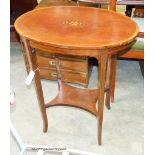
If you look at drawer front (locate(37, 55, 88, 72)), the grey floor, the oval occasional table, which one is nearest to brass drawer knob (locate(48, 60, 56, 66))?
drawer front (locate(37, 55, 88, 72))

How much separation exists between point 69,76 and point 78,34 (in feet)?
2.82

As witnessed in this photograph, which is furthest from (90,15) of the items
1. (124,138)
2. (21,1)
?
(21,1)

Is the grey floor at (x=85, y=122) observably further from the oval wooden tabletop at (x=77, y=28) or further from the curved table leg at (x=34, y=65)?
the oval wooden tabletop at (x=77, y=28)

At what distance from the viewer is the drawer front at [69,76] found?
83.1 inches

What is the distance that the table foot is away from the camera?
1812mm

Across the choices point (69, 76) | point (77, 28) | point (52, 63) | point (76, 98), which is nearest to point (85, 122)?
point (76, 98)

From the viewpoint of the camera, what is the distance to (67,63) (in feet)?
6.84

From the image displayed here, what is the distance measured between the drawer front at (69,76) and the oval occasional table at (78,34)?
0.40 metres

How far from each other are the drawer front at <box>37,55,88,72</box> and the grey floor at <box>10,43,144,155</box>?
18 centimetres

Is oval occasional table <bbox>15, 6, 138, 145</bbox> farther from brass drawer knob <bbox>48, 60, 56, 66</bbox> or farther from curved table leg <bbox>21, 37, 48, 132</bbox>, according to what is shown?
brass drawer knob <bbox>48, 60, 56, 66</bbox>

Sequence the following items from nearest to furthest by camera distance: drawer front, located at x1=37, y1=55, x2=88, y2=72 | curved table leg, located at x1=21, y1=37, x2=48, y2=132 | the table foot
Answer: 1. curved table leg, located at x1=21, y1=37, x2=48, y2=132
2. the table foot
3. drawer front, located at x1=37, y1=55, x2=88, y2=72

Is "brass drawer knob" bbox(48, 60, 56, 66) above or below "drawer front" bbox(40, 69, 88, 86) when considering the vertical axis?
above
